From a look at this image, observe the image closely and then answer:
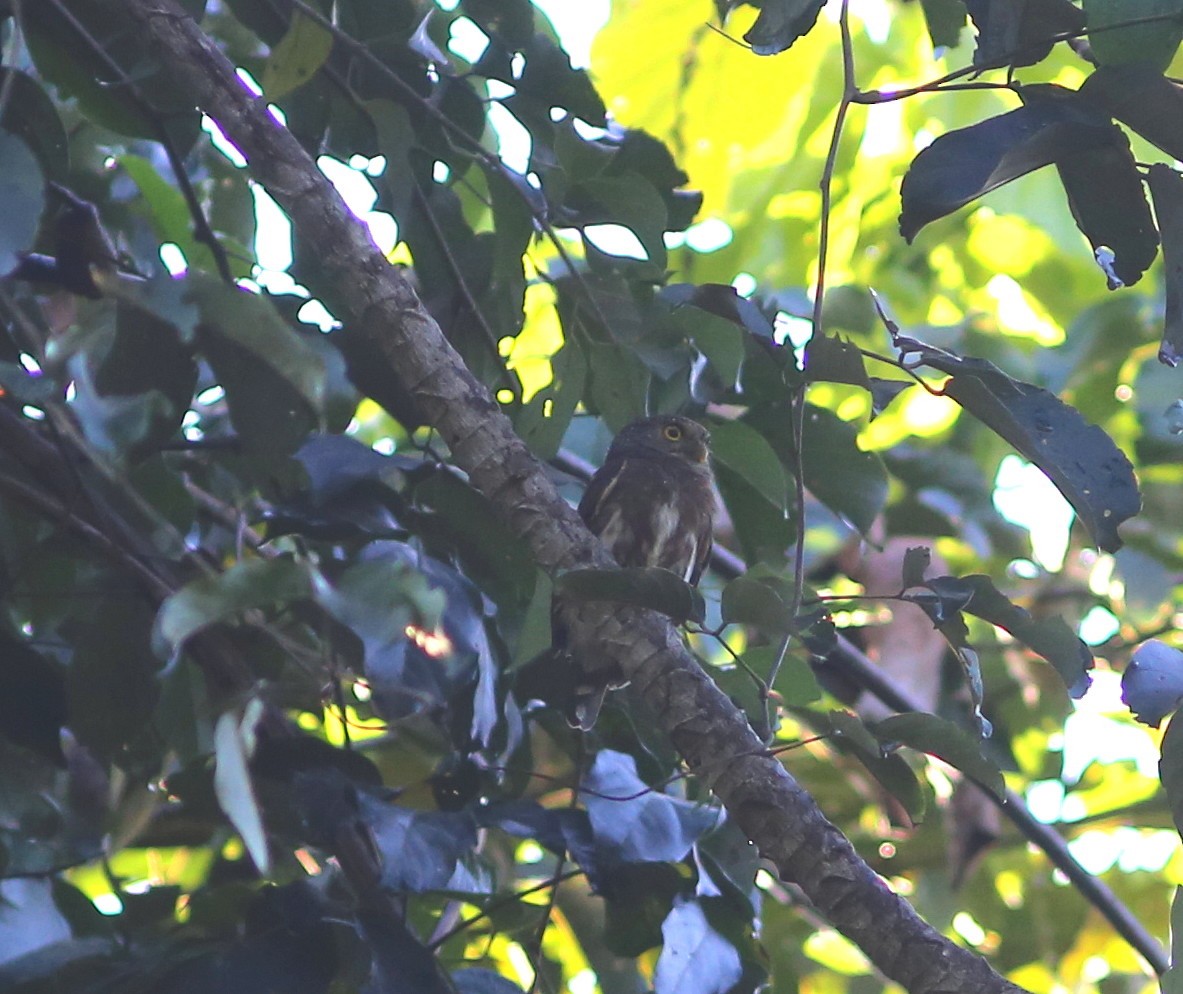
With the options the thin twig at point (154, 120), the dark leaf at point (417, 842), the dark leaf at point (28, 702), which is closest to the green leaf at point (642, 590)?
the dark leaf at point (417, 842)

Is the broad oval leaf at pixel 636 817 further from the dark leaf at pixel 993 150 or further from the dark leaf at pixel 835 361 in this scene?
the dark leaf at pixel 993 150

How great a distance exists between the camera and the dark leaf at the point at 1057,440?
6.51 feet

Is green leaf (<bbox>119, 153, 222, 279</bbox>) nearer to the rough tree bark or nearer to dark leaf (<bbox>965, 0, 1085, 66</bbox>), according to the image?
the rough tree bark

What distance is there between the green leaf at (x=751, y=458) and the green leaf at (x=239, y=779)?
1.61 meters

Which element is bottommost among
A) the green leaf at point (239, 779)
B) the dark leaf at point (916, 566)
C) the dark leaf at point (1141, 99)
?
the dark leaf at point (916, 566)

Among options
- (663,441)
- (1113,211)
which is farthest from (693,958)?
(663,441)

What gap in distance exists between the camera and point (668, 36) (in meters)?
4.78

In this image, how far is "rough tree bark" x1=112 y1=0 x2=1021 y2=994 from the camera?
2.13 m

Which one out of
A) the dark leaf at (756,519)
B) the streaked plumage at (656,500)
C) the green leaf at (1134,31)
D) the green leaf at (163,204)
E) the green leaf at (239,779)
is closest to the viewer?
the green leaf at (239,779)

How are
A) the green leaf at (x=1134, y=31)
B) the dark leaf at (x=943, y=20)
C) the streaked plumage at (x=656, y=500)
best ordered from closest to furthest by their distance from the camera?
1. the green leaf at (x=1134, y=31)
2. the dark leaf at (x=943, y=20)
3. the streaked plumage at (x=656, y=500)

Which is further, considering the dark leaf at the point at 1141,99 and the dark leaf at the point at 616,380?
the dark leaf at the point at 616,380

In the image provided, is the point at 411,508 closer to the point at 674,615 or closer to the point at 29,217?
the point at 674,615

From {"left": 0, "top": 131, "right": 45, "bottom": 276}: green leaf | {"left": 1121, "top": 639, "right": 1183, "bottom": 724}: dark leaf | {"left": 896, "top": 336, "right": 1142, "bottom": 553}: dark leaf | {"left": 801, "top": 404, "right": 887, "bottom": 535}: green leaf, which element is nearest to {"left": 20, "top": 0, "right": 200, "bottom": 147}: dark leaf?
{"left": 0, "top": 131, "right": 45, "bottom": 276}: green leaf

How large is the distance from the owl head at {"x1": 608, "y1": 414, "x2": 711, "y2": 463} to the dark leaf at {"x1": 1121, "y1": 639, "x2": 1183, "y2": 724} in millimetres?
1609
